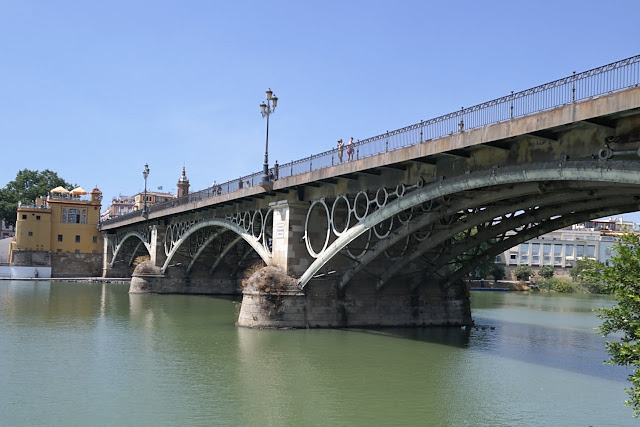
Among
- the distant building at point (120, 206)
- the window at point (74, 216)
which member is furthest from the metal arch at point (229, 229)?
the distant building at point (120, 206)

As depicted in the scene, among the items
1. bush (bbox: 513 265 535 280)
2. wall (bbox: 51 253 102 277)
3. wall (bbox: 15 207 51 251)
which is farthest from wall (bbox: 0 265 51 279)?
bush (bbox: 513 265 535 280)

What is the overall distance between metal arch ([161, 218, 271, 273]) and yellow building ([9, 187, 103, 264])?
30494mm

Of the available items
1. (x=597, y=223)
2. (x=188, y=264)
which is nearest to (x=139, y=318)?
(x=188, y=264)

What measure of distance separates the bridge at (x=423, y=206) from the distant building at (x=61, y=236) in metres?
41.4

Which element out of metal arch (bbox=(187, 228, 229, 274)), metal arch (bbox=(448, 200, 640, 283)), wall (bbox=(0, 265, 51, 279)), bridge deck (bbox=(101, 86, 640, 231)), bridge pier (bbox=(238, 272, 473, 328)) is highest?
Result: bridge deck (bbox=(101, 86, 640, 231))

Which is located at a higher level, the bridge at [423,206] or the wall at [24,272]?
the bridge at [423,206]

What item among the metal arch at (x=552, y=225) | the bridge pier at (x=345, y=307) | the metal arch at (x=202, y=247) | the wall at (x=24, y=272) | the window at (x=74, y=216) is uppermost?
the window at (x=74, y=216)

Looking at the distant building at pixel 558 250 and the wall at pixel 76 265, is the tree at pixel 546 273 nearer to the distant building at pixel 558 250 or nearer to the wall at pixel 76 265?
the distant building at pixel 558 250

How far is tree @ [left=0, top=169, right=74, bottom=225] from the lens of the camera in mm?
90438

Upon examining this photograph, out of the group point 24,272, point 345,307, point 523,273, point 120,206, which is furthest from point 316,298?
point 120,206

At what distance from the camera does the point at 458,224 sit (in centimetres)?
2219

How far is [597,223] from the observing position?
106 metres

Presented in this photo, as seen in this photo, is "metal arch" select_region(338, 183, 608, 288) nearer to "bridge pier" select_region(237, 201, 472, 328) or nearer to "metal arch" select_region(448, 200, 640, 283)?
"bridge pier" select_region(237, 201, 472, 328)

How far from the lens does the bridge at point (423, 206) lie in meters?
14.7
